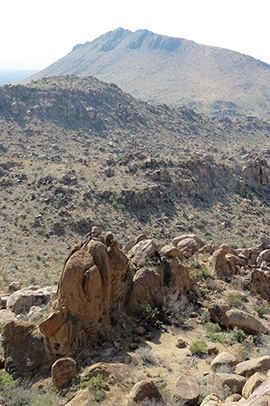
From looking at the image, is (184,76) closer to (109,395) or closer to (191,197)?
(191,197)

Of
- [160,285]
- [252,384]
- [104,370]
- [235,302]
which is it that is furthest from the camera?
[235,302]

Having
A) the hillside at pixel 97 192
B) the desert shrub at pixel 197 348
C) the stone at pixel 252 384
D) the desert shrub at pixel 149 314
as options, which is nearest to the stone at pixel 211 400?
the stone at pixel 252 384

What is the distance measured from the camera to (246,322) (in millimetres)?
9844

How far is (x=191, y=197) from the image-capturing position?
1307 inches

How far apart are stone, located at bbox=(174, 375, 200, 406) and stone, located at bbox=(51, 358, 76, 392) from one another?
2.24 meters

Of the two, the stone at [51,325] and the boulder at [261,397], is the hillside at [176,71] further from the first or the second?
the boulder at [261,397]

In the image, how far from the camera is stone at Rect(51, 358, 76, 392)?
23.7ft

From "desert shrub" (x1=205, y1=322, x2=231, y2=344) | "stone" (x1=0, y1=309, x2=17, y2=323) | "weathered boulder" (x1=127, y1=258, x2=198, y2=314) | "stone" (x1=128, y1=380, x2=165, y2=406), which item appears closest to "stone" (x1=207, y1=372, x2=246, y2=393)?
"stone" (x1=128, y1=380, x2=165, y2=406)

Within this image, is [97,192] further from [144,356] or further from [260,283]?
[144,356]

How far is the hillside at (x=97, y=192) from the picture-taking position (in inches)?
991

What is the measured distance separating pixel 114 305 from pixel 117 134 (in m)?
53.3

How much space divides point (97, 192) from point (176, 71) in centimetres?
11833

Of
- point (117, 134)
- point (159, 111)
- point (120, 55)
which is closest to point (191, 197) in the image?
point (117, 134)

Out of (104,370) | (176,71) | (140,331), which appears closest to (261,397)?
(104,370)
